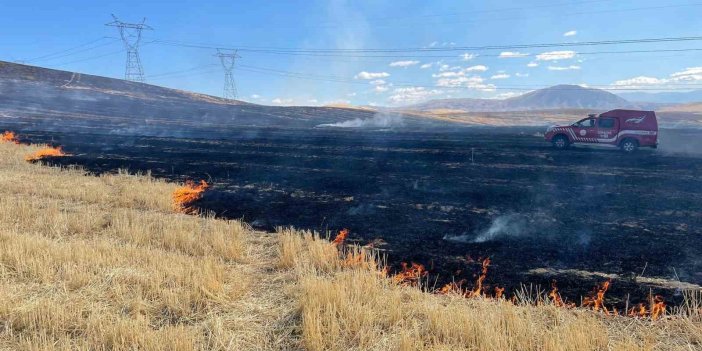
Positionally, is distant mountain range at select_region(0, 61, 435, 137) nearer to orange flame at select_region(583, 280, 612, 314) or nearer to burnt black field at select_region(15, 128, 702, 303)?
burnt black field at select_region(15, 128, 702, 303)

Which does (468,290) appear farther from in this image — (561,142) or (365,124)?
(365,124)

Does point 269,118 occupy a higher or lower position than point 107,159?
higher

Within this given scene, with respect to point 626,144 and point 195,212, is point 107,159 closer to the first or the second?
point 195,212

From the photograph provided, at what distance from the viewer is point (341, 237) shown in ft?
29.3

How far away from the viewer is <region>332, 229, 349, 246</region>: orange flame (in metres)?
8.47

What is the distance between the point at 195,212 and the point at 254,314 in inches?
254

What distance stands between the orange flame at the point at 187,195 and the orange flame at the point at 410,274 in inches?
254

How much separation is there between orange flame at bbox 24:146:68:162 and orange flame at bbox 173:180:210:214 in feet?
30.4

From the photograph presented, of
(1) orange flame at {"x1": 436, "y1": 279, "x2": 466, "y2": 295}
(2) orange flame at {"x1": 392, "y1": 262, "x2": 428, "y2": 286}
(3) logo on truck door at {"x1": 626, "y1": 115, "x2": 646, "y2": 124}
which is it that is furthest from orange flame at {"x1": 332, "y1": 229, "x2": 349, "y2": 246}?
(3) logo on truck door at {"x1": 626, "y1": 115, "x2": 646, "y2": 124}

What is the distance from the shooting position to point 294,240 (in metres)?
7.83

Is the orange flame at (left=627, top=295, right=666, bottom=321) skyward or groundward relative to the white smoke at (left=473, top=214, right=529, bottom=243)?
groundward

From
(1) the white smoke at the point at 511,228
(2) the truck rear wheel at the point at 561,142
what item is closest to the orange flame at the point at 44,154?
(1) the white smoke at the point at 511,228

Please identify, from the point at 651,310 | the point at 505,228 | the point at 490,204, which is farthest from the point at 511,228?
the point at 651,310

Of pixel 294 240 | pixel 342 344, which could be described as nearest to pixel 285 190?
pixel 294 240
